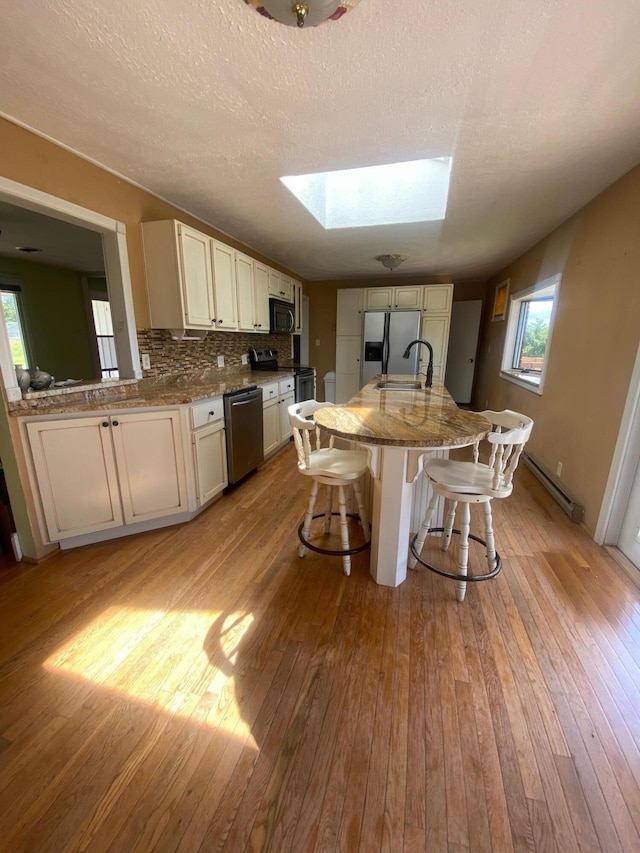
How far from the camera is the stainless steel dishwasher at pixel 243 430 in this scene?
279cm

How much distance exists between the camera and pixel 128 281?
2.46 metres

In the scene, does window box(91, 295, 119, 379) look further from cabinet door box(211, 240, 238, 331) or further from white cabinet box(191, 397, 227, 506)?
white cabinet box(191, 397, 227, 506)

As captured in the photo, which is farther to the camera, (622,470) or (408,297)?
(408,297)

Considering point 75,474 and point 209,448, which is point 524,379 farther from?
point 75,474

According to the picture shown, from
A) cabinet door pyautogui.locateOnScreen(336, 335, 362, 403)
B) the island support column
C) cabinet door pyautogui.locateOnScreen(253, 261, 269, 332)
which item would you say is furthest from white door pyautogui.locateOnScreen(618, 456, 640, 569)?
cabinet door pyautogui.locateOnScreen(336, 335, 362, 403)

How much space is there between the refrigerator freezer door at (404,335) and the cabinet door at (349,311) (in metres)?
0.66

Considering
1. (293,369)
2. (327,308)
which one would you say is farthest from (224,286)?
(327,308)

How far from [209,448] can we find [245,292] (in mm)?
1782

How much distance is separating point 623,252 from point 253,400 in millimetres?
2833

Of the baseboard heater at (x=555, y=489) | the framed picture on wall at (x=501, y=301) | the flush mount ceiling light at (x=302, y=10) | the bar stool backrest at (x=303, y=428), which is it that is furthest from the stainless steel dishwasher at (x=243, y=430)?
the framed picture on wall at (x=501, y=301)

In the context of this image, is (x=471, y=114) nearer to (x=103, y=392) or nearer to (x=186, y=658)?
(x=103, y=392)

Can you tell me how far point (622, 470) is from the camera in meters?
2.11

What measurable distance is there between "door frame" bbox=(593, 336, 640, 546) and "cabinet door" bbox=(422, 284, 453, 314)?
3.79 meters

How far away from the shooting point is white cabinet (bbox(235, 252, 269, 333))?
3377 millimetres
